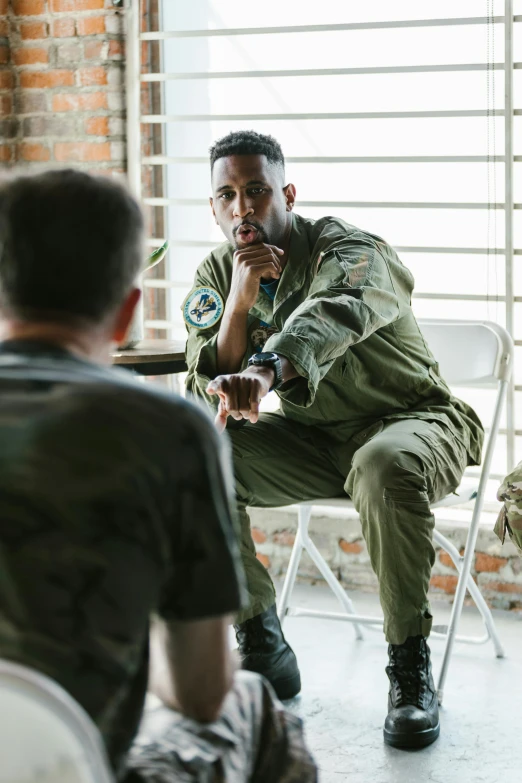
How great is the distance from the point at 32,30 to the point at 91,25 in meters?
0.26

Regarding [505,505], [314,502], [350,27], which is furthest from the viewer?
[350,27]

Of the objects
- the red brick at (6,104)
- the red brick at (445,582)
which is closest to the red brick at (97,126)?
the red brick at (6,104)

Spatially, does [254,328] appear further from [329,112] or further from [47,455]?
[47,455]

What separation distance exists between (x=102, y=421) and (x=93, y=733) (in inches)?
11.1

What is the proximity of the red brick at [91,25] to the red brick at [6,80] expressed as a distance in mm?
346

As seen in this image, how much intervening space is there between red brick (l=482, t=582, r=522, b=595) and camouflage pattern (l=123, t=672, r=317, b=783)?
232 centimetres

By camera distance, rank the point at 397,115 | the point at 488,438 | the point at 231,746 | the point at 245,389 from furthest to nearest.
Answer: the point at 397,115 < the point at 488,438 < the point at 245,389 < the point at 231,746

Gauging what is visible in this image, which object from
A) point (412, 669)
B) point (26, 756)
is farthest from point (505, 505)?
point (26, 756)

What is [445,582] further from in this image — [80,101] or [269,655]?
[80,101]

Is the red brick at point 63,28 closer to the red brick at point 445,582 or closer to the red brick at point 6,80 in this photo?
the red brick at point 6,80

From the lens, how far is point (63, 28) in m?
3.80

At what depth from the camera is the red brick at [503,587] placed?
3445 mm

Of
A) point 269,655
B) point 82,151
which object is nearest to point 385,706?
point 269,655

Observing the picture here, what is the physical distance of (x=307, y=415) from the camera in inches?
116
